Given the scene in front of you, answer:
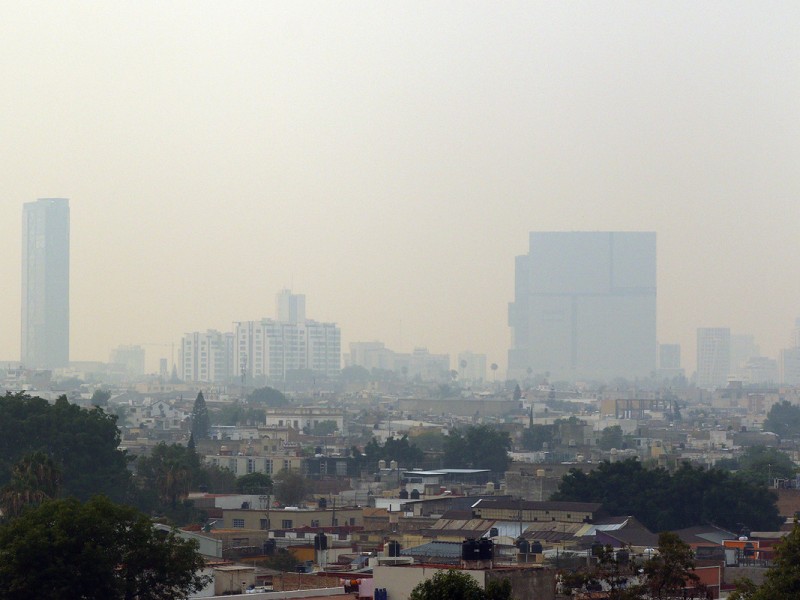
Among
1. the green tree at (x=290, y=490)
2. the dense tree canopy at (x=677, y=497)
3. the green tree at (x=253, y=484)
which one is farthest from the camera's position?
the green tree at (x=290, y=490)

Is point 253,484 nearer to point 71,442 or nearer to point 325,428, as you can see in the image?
point 71,442

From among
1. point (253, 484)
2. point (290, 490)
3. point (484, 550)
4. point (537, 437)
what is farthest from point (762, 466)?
point (484, 550)

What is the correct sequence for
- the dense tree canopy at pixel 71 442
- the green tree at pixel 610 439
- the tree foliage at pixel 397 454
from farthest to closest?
the green tree at pixel 610 439, the tree foliage at pixel 397 454, the dense tree canopy at pixel 71 442

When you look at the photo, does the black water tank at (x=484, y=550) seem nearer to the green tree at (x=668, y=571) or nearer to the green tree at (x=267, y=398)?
the green tree at (x=668, y=571)

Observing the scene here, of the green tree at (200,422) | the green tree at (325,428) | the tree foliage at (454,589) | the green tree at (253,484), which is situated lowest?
the green tree at (325,428)

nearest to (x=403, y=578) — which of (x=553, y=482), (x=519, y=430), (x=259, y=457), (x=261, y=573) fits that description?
(x=261, y=573)

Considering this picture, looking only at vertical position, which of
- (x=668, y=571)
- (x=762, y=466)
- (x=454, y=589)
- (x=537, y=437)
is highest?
(x=454, y=589)

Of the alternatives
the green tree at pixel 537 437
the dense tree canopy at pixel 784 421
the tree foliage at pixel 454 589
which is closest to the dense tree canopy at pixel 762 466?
the green tree at pixel 537 437

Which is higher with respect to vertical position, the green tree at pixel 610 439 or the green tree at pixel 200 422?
the green tree at pixel 200 422
